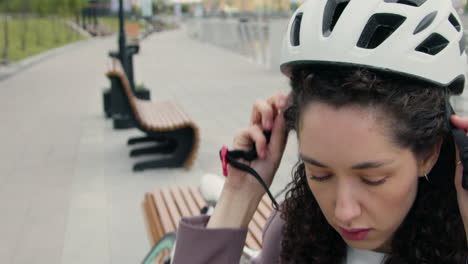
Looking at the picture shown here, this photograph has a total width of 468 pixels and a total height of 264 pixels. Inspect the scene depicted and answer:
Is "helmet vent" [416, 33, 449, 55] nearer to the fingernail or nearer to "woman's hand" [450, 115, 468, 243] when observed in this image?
"woman's hand" [450, 115, 468, 243]

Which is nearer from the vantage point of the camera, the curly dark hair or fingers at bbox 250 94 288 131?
the curly dark hair

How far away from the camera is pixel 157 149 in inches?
251

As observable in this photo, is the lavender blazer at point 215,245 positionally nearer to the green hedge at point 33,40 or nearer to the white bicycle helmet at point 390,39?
the white bicycle helmet at point 390,39

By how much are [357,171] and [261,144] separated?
47 centimetres

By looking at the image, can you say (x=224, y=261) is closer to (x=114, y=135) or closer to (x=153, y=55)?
(x=114, y=135)

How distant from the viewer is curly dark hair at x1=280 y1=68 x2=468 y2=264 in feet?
4.24

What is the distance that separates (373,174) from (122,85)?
15.6 feet

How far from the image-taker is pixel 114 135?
7309 mm

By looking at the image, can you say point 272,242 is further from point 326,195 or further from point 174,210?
point 174,210

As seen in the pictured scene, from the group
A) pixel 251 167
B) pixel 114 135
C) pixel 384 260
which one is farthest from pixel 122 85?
pixel 384 260

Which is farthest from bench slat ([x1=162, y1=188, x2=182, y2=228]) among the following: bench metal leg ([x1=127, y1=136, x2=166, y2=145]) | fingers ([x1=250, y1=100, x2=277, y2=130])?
bench metal leg ([x1=127, y1=136, x2=166, y2=145])

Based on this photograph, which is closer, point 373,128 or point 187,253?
point 373,128

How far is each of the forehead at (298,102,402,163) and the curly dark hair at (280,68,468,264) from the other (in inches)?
0.6

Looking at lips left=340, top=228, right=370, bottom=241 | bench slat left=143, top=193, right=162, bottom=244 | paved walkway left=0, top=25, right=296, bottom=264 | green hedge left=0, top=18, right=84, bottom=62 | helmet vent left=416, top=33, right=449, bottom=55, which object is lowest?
green hedge left=0, top=18, right=84, bottom=62
